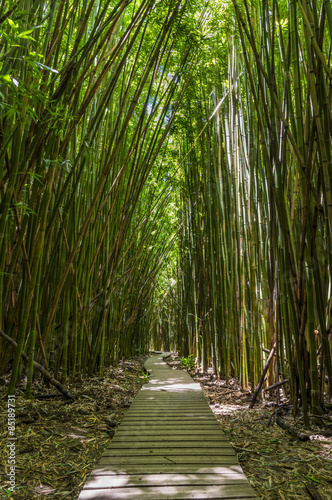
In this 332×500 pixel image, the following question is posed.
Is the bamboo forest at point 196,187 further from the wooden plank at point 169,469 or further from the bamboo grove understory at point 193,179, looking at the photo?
the wooden plank at point 169,469

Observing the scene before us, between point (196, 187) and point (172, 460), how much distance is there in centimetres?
242

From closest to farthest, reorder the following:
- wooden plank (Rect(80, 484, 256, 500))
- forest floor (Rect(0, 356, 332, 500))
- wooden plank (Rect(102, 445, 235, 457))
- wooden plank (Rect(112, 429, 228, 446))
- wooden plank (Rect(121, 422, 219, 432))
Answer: wooden plank (Rect(80, 484, 256, 500)) < forest floor (Rect(0, 356, 332, 500)) < wooden plank (Rect(102, 445, 235, 457)) < wooden plank (Rect(112, 429, 228, 446)) < wooden plank (Rect(121, 422, 219, 432))

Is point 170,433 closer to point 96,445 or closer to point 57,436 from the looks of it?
point 96,445

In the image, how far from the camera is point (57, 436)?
1258mm

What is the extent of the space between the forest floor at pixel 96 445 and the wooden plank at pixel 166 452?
0.06 meters

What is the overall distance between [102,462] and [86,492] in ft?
0.56

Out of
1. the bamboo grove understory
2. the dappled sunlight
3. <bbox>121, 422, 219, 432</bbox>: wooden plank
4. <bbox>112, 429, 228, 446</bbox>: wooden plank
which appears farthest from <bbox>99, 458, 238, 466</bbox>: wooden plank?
the dappled sunlight

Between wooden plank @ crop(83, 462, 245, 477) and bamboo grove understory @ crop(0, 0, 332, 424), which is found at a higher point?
bamboo grove understory @ crop(0, 0, 332, 424)

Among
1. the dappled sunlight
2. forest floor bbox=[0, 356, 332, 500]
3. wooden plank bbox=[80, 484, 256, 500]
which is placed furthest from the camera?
the dappled sunlight

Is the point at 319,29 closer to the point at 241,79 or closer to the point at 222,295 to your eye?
the point at 241,79

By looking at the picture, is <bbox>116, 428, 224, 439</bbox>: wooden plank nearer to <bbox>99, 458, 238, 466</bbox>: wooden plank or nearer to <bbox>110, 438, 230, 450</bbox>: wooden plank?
<bbox>110, 438, 230, 450</bbox>: wooden plank

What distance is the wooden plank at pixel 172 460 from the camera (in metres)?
1.04

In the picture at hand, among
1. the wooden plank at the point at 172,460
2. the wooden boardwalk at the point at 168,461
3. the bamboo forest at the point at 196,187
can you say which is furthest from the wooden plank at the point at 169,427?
the bamboo forest at the point at 196,187

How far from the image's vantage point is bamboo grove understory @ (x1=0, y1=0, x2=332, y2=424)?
4.30 feet
